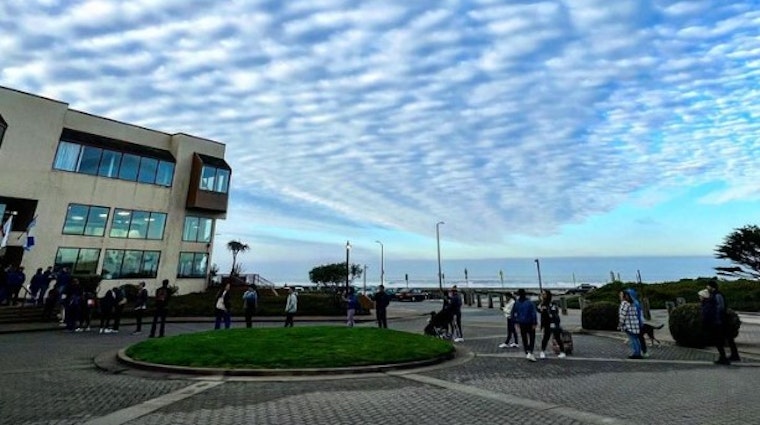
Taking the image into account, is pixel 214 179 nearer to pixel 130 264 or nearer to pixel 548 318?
pixel 130 264

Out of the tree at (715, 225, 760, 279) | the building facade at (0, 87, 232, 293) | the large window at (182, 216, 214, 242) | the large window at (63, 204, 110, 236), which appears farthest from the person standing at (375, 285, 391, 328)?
the tree at (715, 225, 760, 279)

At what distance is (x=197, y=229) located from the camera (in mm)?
36531

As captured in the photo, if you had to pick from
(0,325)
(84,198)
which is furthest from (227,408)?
(84,198)

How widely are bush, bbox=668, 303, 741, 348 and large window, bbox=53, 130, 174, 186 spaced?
3468 centimetres

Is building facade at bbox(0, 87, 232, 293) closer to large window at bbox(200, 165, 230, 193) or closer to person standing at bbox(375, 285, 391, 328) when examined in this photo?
large window at bbox(200, 165, 230, 193)

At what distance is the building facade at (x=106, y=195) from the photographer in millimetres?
27219

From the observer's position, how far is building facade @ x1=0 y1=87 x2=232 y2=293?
27219 millimetres

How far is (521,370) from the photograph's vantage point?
32.9 feet

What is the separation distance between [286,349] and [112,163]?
27602 millimetres

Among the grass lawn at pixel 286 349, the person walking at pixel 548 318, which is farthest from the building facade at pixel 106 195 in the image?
the person walking at pixel 548 318

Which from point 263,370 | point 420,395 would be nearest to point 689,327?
point 420,395

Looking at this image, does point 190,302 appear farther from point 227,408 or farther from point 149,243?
point 227,408

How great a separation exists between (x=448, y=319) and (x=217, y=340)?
816cm

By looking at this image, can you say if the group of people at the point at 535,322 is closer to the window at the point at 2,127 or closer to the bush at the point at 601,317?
the bush at the point at 601,317
